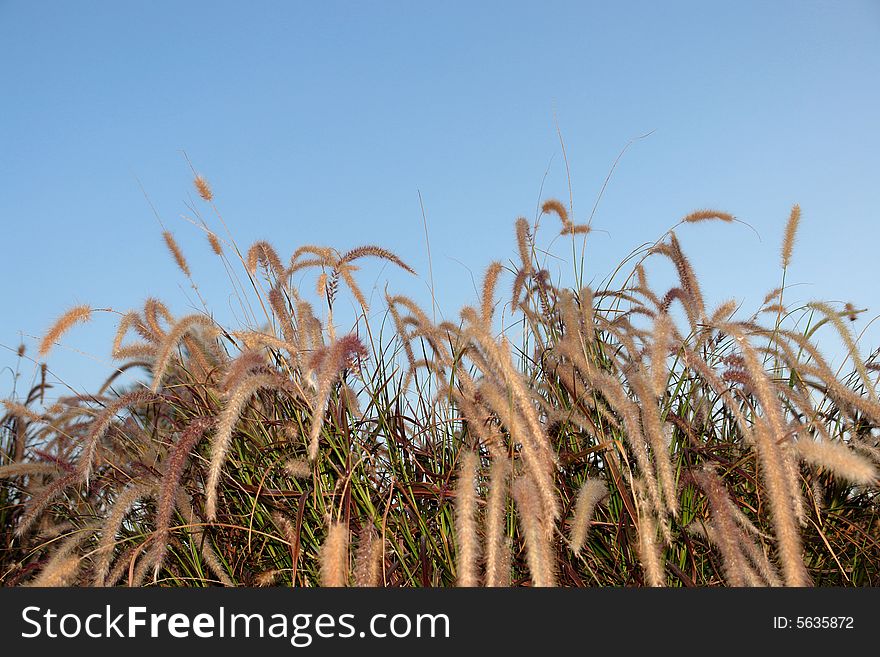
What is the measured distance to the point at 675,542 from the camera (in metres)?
2.47

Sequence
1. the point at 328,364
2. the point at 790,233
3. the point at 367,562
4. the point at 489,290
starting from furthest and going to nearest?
the point at 790,233, the point at 489,290, the point at 328,364, the point at 367,562

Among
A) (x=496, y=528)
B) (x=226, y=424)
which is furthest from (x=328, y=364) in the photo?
(x=496, y=528)

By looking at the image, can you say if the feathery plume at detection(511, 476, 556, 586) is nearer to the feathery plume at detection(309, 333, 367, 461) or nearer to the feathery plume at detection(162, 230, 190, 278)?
the feathery plume at detection(309, 333, 367, 461)

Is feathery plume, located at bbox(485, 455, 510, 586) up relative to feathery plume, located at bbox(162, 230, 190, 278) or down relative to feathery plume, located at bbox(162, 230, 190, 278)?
down

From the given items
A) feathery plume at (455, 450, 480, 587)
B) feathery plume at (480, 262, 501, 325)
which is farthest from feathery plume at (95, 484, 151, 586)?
feathery plume at (480, 262, 501, 325)

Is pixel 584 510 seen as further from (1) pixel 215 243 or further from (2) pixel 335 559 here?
(1) pixel 215 243

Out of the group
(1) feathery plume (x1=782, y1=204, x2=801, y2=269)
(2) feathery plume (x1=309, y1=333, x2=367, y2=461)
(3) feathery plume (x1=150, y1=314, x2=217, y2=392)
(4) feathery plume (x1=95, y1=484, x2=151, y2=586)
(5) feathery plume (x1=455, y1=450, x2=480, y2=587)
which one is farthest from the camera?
(1) feathery plume (x1=782, y1=204, x2=801, y2=269)

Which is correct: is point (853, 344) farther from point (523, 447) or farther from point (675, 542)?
point (523, 447)

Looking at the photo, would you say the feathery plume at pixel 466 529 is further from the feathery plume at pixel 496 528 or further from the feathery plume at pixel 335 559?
the feathery plume at pixel 335 559

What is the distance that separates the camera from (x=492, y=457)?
8.02 feet

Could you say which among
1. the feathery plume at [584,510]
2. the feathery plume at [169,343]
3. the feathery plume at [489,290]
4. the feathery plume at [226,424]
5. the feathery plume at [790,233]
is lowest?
→ the feathery plume at [584,510]

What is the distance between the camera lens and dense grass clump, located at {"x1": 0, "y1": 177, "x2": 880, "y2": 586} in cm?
214

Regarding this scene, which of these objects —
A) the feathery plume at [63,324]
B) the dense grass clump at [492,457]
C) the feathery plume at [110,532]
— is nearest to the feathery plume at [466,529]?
the dense grass clump at [492,457]

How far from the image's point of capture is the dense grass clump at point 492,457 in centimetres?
214
